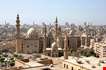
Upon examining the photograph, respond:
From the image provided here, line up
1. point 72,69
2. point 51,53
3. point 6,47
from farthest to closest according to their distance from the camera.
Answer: point 6,47 → point 51,53 → point 72,69

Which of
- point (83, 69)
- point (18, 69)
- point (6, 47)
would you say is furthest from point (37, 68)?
point (6, 47)

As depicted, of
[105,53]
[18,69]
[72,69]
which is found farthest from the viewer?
[105,53]

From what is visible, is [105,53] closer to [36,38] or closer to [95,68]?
[36,38]

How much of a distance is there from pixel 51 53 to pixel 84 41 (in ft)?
39.6

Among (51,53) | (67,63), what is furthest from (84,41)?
(67,63)

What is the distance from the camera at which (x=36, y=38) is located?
82.2ft

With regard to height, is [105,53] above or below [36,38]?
below

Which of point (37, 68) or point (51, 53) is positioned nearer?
point (37, 68)

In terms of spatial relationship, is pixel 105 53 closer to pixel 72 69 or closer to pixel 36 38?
pixel 36 38

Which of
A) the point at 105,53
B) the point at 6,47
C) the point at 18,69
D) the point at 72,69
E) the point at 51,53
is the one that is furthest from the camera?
the point at 6,47

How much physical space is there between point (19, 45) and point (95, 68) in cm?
1143

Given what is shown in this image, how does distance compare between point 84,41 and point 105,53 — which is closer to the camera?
point 105,53

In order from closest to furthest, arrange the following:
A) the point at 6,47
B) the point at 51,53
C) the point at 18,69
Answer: the point at 18,69 → the point at 51,53 → the point at 6,47

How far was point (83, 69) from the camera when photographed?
9883mm
